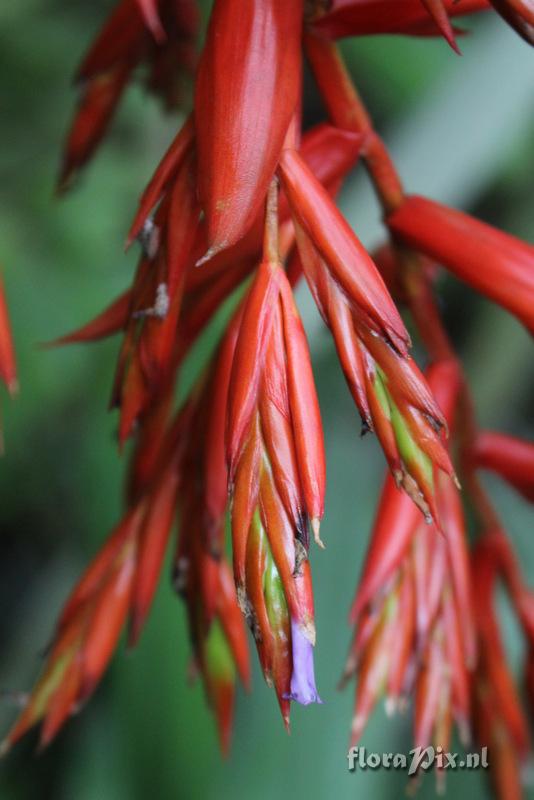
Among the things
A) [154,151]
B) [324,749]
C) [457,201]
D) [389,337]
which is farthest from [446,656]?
[154,151]

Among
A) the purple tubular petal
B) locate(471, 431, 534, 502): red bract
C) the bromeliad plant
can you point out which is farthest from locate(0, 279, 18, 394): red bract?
locate(471, 431, 534, 502): red bract

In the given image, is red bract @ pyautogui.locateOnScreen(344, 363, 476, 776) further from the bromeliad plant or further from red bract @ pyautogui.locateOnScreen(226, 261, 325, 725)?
red bract @ pyautogui.locateOnScreen(226, 261, 325, 725)

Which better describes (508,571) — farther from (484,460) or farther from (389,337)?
(389,337)

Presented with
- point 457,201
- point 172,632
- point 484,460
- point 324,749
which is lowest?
point 324,749

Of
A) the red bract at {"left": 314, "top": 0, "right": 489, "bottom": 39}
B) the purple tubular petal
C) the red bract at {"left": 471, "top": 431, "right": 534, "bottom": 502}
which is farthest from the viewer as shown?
the red bract at {"left": 471, "top": 431, "right": 534, "bottom": 502}

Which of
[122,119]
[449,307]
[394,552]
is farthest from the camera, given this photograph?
[449,307]

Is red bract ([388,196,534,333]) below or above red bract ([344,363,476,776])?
above

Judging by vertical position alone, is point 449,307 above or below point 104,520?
above
